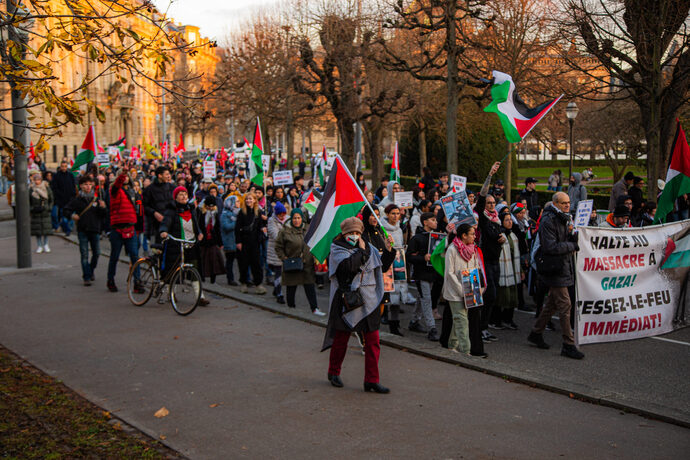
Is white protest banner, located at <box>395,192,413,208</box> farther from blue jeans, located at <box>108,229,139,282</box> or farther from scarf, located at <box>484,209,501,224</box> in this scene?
blue jeans, located at <box>108,229,139,282</box>

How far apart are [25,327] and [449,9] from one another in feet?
40.0

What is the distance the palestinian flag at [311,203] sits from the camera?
12.4 m

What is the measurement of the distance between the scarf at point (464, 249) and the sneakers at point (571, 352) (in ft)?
4.85

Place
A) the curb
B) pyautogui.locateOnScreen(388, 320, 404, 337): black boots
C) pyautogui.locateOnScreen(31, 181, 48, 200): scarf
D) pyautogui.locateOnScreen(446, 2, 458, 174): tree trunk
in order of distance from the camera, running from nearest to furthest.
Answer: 1. the curb
2. pyautogui.locateOnScreen(388, 320, 404, 337): black boots
3. pyautogui.locateOnScreen(31, 181, 48, 200): scarf
4. pyautogui.locateOnScreen(446, 2, 458, 174): tree trunk

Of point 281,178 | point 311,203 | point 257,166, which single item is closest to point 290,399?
point 311,203

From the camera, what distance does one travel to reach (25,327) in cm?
916

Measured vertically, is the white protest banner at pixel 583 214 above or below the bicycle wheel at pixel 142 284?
above

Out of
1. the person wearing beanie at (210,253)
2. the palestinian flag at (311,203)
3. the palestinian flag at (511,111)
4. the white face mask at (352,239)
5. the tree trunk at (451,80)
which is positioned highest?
the tree trunk at (451,80)

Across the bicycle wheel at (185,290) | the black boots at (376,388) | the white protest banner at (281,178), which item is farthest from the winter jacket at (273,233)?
the white protest banner at (281,178)

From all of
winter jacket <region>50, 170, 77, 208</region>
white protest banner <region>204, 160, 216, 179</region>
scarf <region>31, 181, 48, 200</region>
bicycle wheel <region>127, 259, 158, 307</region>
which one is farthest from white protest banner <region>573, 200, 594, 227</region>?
winter jacket <region>50, 170, 77, 208</region>

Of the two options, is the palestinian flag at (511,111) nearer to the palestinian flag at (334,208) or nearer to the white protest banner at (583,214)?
the white protest banner at (583,214)

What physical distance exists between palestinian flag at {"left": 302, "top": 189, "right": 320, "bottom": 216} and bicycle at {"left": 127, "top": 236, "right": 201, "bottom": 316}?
260 cm

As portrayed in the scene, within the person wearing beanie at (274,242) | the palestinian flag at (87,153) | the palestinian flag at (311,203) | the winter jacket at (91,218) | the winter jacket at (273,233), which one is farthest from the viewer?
the palestinian flag at (87,153)

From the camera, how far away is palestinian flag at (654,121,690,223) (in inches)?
383
